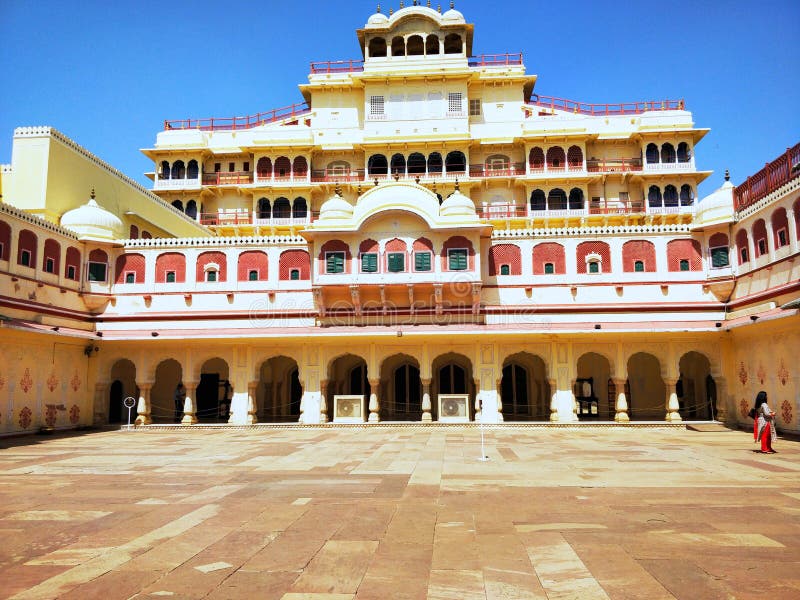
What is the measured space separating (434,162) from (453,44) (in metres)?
8.52

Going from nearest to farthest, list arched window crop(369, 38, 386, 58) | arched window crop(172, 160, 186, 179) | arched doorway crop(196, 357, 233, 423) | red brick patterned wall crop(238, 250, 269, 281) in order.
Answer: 1. red brick patterned wall crop(238, 250, 269, 281)
2. arched doorway crop(196, 357, 233, 423)
3. arched window crop(172, 160, 186, 179)
4. arched window crop(369, 38, 386, 58)

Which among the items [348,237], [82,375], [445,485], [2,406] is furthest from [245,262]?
[445,485]

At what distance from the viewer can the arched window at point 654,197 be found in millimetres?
36094

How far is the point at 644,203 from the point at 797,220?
17.0 metres

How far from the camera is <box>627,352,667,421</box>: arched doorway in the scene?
27422 mm

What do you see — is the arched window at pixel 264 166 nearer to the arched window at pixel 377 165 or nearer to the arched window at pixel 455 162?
the arched window at pixel 377 165

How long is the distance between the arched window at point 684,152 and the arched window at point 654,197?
2250 millimetres

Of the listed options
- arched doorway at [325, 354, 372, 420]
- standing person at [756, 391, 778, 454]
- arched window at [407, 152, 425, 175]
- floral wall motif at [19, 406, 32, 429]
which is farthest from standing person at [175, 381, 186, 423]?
standing person at [756, 391, 778, 454]

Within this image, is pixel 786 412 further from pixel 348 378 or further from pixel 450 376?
pixel 348 378

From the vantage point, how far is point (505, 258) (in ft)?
86.2

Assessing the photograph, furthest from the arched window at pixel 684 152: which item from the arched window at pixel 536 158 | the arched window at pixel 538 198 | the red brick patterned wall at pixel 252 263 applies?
the red brick patterned wall at pixel 252 263

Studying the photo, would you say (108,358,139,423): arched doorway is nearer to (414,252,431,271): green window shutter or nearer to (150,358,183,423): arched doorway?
(150,358,183,423): arched doorway

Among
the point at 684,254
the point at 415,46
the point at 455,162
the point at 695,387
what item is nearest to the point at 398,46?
the point at 415,46

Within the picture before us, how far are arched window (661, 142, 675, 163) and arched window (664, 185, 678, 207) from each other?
170 cm
